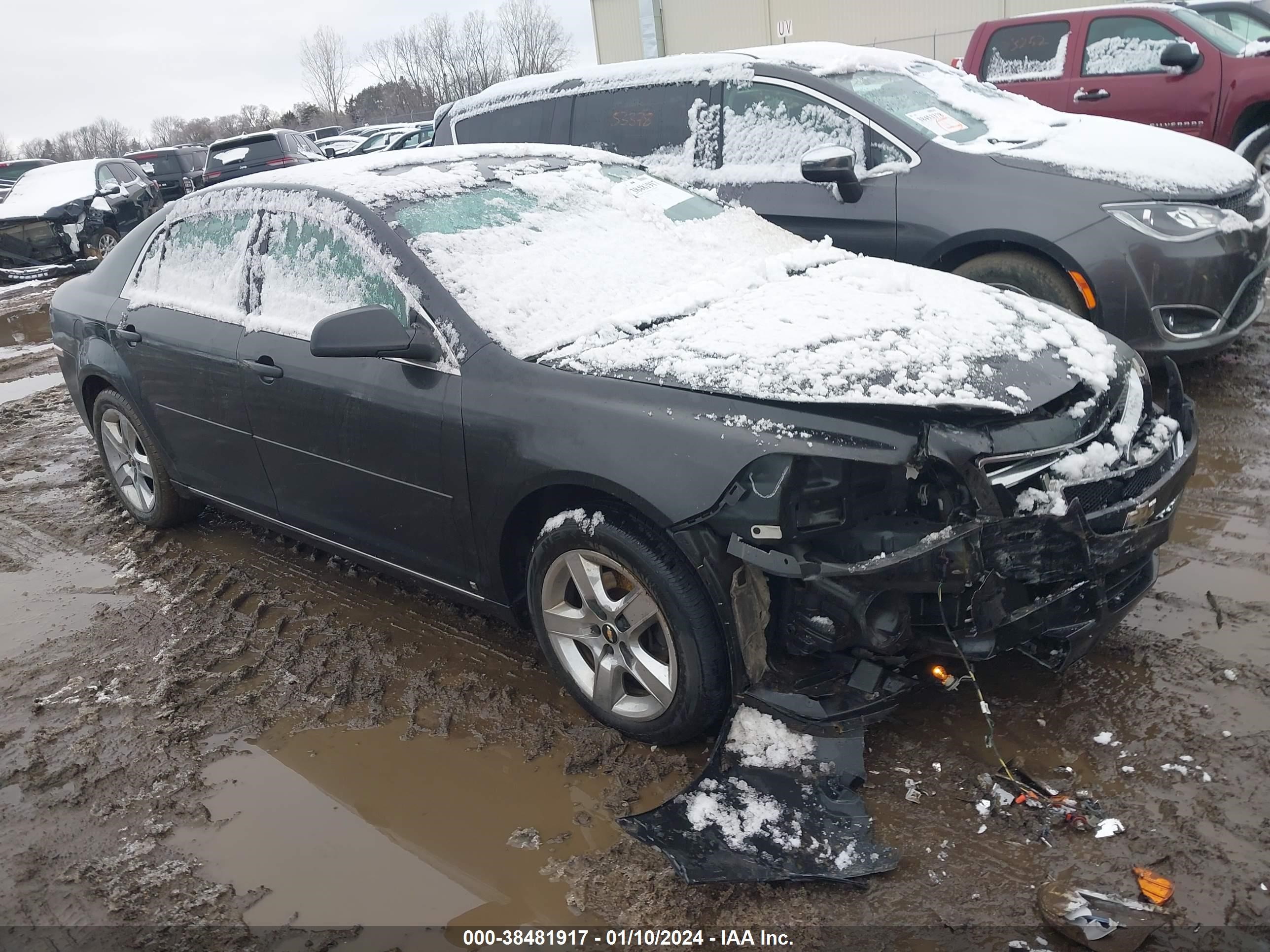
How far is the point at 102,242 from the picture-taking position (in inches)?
594

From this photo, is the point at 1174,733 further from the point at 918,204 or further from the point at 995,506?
the point at 918,204

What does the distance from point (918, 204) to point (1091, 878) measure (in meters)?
3.67

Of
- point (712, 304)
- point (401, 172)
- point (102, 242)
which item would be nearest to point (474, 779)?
point (712, 304)

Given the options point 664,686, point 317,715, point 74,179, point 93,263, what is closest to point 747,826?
point 664,686

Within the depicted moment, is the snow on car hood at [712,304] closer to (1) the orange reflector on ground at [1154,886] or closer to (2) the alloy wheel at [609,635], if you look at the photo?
(2) the alloy wheel at [609,635]

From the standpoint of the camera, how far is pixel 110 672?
3656 mm

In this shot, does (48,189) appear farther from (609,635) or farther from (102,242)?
(609,635)

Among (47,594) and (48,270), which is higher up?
(48,270)

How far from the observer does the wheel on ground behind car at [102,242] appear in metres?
14.9

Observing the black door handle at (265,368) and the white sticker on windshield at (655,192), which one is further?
the white sticker on windshield at (655,192)

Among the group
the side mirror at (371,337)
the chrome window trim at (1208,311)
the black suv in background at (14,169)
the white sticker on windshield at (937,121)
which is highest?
the black suv in background at (14,169)

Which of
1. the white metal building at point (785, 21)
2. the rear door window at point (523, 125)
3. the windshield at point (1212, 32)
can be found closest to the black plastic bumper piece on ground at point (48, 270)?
the rear door window at point (523, 125)

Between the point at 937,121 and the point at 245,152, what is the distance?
639 inches

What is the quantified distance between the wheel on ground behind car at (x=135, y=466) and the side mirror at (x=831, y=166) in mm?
3416
